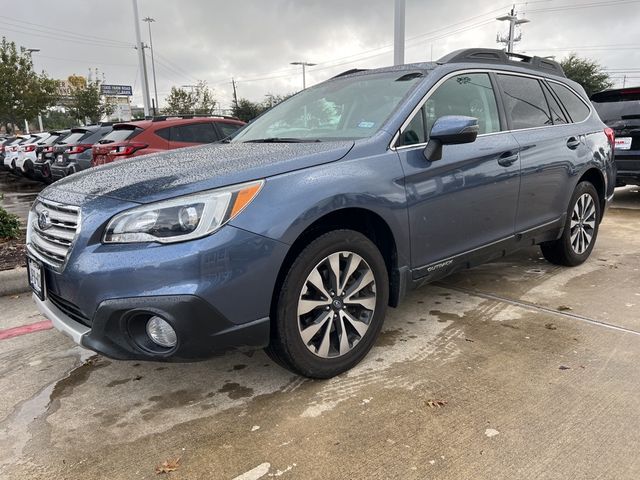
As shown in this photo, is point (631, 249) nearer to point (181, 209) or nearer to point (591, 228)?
point (591, 228)

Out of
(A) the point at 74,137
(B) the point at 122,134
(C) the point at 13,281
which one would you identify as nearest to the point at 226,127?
(B) the point at 122,134

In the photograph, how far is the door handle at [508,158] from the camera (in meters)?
3.58

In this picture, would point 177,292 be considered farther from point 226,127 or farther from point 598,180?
point 226,127

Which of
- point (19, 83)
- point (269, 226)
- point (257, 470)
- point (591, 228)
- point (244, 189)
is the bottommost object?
point (257, 470)

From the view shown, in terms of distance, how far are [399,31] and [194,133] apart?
4833 mm

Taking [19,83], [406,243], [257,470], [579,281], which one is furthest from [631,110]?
[19,83]

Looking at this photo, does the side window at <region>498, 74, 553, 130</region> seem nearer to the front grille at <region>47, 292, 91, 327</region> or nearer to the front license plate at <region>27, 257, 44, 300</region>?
the front grille at <region>47, 292, 91, 327</region>

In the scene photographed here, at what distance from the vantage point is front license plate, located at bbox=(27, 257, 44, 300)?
8.64ft

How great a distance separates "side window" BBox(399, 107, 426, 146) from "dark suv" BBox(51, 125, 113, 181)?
855 cm

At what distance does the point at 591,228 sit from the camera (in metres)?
4.90

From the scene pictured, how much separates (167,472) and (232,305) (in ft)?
2.41

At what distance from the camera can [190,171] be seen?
99.9 inches

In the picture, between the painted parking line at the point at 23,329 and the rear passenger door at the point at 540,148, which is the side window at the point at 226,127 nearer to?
the painted parking line at the point at 23,329

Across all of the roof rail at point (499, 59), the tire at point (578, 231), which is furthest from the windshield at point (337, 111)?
the tire at point (578, 231)
